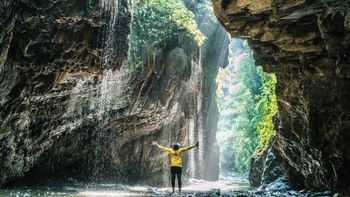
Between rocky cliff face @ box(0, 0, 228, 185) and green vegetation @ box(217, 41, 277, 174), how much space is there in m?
4.88

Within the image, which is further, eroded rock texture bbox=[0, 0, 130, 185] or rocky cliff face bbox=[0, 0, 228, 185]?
rocky cliff face bbox=[0, 0, 228, 185]

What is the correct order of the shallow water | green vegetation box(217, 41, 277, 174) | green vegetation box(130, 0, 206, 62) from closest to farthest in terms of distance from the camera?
1. the shallow water
2. green vegetation box(130, 0, 206, 62)
3. green vegetation box(217, 41, 277, 174)

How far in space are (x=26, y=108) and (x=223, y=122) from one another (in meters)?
57.0

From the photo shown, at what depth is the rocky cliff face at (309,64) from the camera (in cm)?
1061

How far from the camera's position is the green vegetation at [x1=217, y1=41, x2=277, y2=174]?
2462cm

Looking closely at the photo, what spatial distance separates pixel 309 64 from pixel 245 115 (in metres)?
38.2

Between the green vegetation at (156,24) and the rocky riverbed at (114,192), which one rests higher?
the green vegetation at (156,24)

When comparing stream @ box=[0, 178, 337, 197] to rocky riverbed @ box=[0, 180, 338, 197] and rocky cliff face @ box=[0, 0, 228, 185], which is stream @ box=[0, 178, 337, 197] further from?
rocky cliff face @ box=[0, 0, 228, 185]

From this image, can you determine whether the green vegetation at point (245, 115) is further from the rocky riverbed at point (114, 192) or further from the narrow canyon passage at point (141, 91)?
the rocky riverbed at point (114, 192)

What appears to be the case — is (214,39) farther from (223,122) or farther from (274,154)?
(223,122)

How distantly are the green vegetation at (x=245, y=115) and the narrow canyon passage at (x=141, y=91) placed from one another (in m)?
0.77

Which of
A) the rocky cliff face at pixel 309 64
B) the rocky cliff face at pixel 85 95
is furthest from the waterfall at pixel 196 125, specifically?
the rocky cliff face at pixel 309 64

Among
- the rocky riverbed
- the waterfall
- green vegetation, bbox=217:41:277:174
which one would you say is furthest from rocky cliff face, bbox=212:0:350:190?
the waterfall

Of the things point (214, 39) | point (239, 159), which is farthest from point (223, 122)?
point (214, 39)
